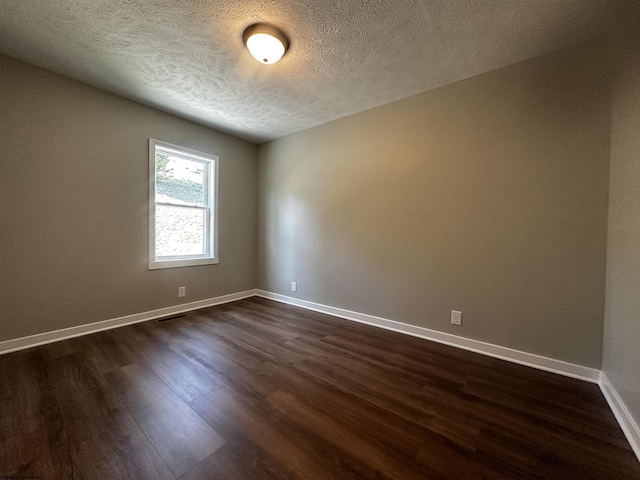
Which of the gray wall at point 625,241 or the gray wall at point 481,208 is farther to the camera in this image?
the gray wall at point 481,208

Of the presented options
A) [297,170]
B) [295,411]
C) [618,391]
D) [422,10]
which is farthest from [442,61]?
[295,411]

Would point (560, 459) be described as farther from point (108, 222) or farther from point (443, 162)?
point (108, 222)

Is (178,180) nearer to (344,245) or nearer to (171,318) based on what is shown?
(171,318)

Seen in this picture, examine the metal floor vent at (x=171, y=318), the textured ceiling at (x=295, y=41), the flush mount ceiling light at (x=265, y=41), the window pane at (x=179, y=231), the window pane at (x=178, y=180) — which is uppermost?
the textured ceiling at (x=295, y=41)

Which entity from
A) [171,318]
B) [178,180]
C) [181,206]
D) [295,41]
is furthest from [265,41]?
[171,318]

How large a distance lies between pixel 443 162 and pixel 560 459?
2.21 m

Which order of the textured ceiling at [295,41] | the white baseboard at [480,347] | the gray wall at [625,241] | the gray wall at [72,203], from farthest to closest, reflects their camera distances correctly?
1. the gray wall at [72,203]
2. the white baseboard at [480,347]
3. the textured ceiling at [295,41]
4. the gray wall at [625,241]

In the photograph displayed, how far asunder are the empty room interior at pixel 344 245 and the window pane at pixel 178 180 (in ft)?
0.11

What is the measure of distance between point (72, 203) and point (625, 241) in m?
4.50

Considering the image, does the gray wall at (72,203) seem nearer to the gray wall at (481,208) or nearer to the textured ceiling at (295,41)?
the textured ceiling at (295,41)

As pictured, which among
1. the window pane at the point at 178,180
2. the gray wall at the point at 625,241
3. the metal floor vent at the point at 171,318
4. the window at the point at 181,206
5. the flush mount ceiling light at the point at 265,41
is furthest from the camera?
the window pane at the point at 178,180

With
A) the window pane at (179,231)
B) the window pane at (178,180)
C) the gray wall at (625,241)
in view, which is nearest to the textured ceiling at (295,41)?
the gray wall at (625,241)

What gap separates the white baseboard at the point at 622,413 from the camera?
122 centimetres

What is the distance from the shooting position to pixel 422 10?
5.14 ft
